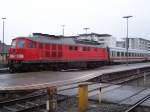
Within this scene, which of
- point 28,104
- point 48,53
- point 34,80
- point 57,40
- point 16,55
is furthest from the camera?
point 57,40

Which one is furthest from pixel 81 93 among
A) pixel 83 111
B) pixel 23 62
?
pixel 23 62

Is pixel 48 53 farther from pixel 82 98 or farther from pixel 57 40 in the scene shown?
pixel 82 98

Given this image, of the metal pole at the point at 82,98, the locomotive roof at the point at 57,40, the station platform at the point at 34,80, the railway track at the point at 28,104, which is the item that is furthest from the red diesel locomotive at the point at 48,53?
the metal pole at the point at 82,98

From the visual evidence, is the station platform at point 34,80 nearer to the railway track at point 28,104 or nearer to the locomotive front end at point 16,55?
the railway track at point 28,104

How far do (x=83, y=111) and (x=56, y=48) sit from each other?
18183 mm

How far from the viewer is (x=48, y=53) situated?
2720 cm

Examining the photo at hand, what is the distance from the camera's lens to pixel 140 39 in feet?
550

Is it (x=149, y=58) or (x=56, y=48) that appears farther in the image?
(x=149, y=58)

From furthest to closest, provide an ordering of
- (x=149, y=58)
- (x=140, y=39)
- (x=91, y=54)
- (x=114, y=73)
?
(x=140, y=39)
(x=149, y=58)
(x=91, y=54)
(x=114, y=73)

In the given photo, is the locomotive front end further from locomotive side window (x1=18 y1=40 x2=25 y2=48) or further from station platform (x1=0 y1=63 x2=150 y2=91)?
station platform (x1=0 y1=63 x2=150 y2=91)

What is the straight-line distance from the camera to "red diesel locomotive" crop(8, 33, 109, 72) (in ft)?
81.9

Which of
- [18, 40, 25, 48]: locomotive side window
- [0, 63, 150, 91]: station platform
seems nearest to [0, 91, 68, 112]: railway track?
[0, 63, 150, 91]: station platform

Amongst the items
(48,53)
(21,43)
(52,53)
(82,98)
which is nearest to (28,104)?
(82,98)

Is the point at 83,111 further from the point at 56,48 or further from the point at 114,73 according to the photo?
the point at 56,48
